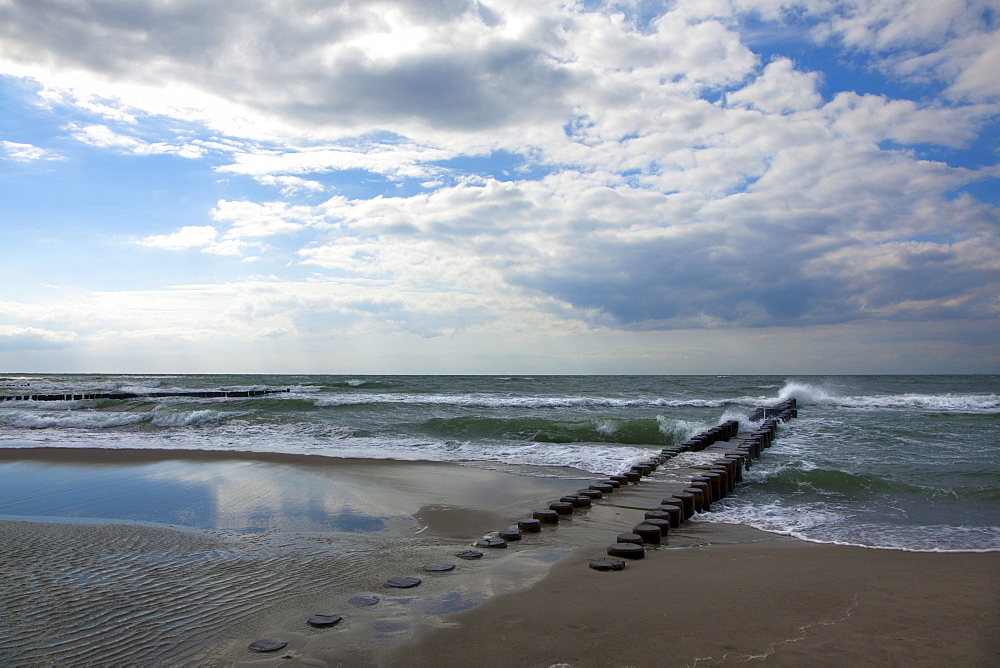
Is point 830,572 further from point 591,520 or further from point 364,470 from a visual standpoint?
point 364,470

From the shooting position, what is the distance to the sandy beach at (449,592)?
3375mm

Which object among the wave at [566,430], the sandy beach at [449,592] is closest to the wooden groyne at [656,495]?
the sandy beach at [449,592]

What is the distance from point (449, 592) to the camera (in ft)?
14.3

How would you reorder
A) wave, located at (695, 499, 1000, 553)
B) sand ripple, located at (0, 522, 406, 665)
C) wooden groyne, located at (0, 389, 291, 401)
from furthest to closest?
wooden groyne, located at (0, 389, 291, 401)
wave, located at (695, 499, 1000, 553)
sand ripple, located at (0, 522, 406, 665)

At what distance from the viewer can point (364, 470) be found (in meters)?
10.7

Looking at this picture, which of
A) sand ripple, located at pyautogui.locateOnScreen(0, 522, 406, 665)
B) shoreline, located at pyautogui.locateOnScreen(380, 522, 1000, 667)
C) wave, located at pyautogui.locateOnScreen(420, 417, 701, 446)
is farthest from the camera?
wave, located at pyautogui.locateOnScreen(420, 417, 701, 446)

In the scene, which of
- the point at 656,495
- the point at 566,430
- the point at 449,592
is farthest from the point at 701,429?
the point at 449,592

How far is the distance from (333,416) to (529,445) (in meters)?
8.92

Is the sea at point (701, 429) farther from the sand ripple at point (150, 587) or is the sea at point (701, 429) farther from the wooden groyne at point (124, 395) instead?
the wooden groyne at point (124, 395)

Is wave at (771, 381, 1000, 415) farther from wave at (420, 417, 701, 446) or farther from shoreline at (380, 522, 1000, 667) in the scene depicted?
shoreline at (380, 522, 1000, 667)

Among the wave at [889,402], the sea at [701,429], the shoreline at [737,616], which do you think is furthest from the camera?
the wave at [889,402]

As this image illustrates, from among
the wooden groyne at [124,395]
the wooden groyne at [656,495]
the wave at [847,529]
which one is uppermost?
the wooden groyne at [124,395]

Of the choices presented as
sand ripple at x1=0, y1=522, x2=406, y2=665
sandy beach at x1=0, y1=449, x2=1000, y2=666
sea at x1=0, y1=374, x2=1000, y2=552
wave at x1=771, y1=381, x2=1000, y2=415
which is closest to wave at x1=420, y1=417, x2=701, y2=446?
sea at x1=0, y1=374, x2=1000, y2=552

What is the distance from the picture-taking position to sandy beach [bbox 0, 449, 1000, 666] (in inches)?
133
